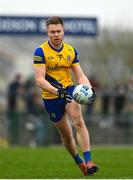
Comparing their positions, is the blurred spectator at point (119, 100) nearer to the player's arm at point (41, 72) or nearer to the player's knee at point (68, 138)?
the player's knee at point (68, 138)

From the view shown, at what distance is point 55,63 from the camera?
13.8 meters

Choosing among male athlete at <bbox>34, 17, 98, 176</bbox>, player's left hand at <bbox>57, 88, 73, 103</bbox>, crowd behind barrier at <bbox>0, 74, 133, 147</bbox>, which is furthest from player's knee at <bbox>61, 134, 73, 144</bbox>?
crowd behind barrier at <bbox>0, 74, 133, 147</bbox>

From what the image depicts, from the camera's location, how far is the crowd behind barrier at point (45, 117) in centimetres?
2833

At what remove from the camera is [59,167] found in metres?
16.2

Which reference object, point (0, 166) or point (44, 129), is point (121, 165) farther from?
point (44, 129)

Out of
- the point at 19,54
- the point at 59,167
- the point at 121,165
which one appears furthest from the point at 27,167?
the point at 19,54

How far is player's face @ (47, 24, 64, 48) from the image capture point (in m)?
13.7

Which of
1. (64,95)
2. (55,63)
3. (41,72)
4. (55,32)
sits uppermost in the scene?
(55,32)

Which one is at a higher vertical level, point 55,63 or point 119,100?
point 55,63

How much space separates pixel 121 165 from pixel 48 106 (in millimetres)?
3118

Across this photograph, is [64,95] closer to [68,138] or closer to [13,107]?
[68,138]

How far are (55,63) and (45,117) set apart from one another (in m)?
14.7

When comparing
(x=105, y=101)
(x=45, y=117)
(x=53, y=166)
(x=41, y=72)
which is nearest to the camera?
(x=41, y=72)

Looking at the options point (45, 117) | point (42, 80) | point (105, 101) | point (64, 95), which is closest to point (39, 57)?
point (42, 80)
